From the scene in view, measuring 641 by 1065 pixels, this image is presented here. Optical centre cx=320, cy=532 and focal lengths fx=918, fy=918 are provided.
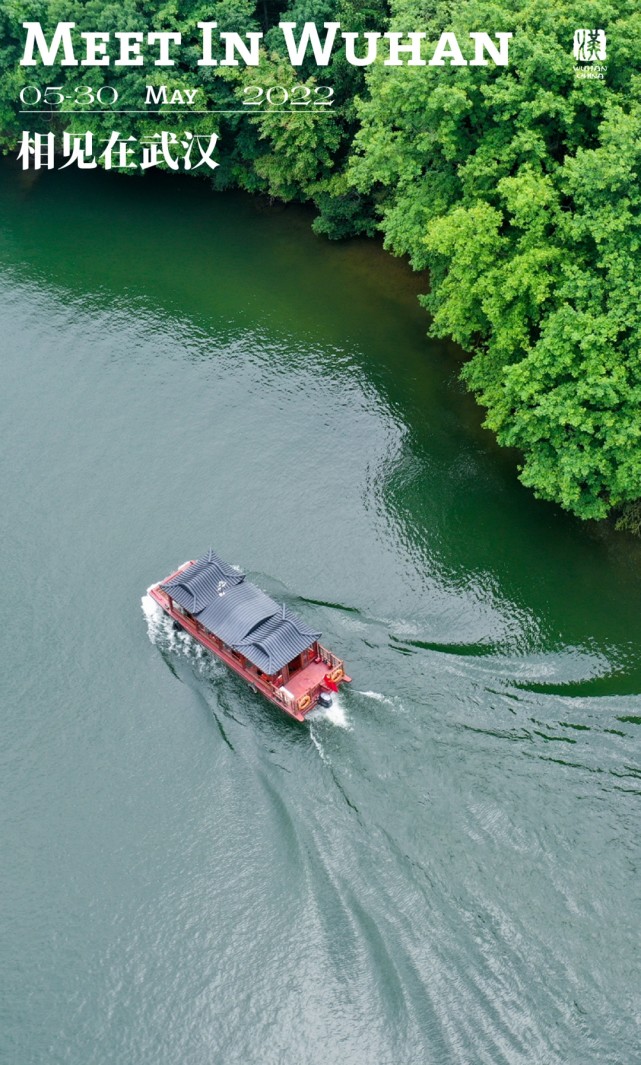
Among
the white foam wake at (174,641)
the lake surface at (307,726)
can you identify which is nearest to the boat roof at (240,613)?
the white foam wake at (174,641)

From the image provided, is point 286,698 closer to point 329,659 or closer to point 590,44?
point 329,659

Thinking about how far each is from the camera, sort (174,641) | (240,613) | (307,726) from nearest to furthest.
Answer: (307,726) < (240,613) < (174,641)

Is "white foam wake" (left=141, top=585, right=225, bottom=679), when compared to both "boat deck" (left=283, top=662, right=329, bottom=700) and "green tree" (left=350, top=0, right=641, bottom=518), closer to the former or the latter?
"boat deck" (left=283, top=662, right=329, bottom=700)

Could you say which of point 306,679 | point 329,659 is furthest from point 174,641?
point 329,659

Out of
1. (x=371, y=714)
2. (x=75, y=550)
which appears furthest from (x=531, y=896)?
(x=75, y=550)

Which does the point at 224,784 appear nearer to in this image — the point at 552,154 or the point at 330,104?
the point at 552,154
